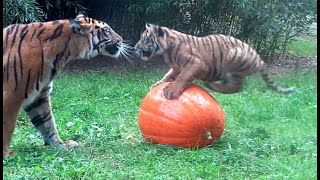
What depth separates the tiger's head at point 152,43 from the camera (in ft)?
17.6

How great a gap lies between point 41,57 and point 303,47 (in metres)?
7.62

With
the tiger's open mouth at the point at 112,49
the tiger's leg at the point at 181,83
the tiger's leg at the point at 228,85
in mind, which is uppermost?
the tiger's open mouth at the point at 112,49

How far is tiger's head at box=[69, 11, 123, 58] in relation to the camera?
5.07 meters

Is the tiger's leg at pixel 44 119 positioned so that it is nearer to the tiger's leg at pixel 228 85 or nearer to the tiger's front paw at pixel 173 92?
the tiger's front paw at pixel 173 92

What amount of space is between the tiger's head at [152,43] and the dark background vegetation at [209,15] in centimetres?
415

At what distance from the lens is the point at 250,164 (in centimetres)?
466

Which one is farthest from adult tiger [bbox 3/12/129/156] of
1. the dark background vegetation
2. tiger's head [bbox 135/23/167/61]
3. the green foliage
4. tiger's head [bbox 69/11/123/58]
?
the dark background vegetation

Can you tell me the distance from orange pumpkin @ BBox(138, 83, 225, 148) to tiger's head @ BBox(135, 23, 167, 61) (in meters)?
0.34

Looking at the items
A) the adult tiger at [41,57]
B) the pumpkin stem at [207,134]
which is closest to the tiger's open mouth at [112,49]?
the adult tiger at [41,57]

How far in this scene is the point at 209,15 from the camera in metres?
10.2

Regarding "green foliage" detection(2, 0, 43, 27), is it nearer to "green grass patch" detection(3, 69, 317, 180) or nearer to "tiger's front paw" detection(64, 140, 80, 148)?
"green grass patch" detection(3, 69, 317, 180)

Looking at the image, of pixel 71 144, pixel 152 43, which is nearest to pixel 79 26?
pixel 152 43

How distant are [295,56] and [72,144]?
6432mm

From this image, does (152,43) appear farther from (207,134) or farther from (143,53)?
(207,134)
